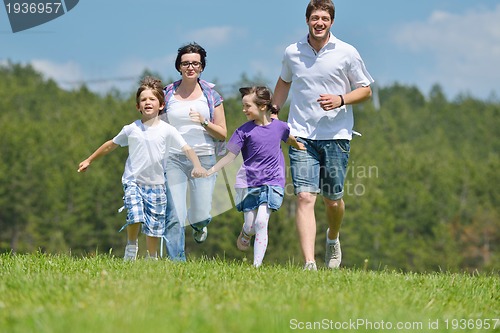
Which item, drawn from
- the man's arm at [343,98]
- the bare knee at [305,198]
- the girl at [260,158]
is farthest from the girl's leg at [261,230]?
the man's arm at [343,98]

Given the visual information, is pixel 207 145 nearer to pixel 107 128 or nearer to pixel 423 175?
pixel 107 128

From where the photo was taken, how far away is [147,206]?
366 inches

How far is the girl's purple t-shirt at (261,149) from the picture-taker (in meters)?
8.97

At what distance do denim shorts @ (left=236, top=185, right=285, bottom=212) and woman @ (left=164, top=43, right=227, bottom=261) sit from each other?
25.6 inches

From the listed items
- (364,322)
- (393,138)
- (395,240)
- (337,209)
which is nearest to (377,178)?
(395,240)

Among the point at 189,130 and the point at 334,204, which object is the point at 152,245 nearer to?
the point at 189,130

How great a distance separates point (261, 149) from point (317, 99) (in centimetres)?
83

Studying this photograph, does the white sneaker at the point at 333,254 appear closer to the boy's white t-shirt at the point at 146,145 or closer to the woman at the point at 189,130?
the woman at the point at 189,130

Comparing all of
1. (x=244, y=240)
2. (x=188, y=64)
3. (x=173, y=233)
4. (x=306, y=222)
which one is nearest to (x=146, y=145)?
(x=188, y=64)

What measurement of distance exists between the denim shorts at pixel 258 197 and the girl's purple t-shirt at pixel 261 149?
56mm

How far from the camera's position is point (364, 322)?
477 centimetres

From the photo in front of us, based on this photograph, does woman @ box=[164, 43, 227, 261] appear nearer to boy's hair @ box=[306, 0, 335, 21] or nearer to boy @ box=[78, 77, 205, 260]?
boy @ box=[78, 77, 205, 260]

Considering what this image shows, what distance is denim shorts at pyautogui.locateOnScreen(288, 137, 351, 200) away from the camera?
8.92m

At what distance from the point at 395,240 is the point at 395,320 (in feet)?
235
